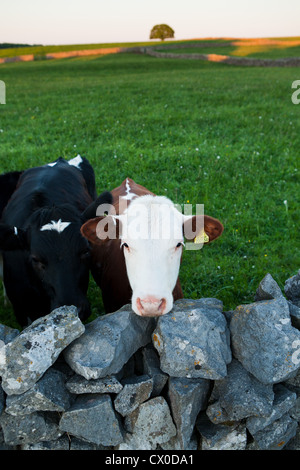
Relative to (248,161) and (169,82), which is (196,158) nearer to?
(248,161)

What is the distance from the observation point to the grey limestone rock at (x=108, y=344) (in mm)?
3410

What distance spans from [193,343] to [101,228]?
1.42m

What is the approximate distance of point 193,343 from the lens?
11.6 feet

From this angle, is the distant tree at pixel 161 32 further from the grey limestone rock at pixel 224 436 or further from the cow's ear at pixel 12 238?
the grey limestone rock at pixel 224 436

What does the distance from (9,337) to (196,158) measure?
25.7 ft

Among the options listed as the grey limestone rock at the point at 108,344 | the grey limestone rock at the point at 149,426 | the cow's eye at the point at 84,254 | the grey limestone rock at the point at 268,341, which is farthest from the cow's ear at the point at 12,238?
the grey limestone rock at the point at 268,341

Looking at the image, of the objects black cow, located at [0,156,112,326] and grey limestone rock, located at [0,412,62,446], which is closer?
grey limestone rock, located at [0,412,62,446]

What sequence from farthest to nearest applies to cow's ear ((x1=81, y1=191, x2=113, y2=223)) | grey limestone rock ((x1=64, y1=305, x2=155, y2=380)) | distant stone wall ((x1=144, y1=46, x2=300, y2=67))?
distant stone wall ((x1=144, y1=46, x2=300, y2=67)) < cow's ear ((x1=81, y1=191, x2=113, y2=223)) < grey limestone rock ((x1=64, y1=305, x2=155, y2=380))

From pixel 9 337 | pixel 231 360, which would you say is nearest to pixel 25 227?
pixel 9 337

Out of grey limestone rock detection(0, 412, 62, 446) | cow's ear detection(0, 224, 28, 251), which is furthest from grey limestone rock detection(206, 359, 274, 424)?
cow's ear detection(0, 224, 28, 251)

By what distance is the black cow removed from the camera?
4.30m

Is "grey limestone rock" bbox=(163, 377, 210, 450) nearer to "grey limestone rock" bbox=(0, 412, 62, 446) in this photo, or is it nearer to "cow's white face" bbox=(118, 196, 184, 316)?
"cow's white face" bbox=(118, 196, 184, 316)

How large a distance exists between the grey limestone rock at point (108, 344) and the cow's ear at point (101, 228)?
847 mm

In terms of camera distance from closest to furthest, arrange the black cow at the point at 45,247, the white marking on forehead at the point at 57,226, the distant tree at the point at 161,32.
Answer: the black cow at the point at 45,247, the white marking on forehead at the point at 57,226, the distant tree at the point at 161,32
